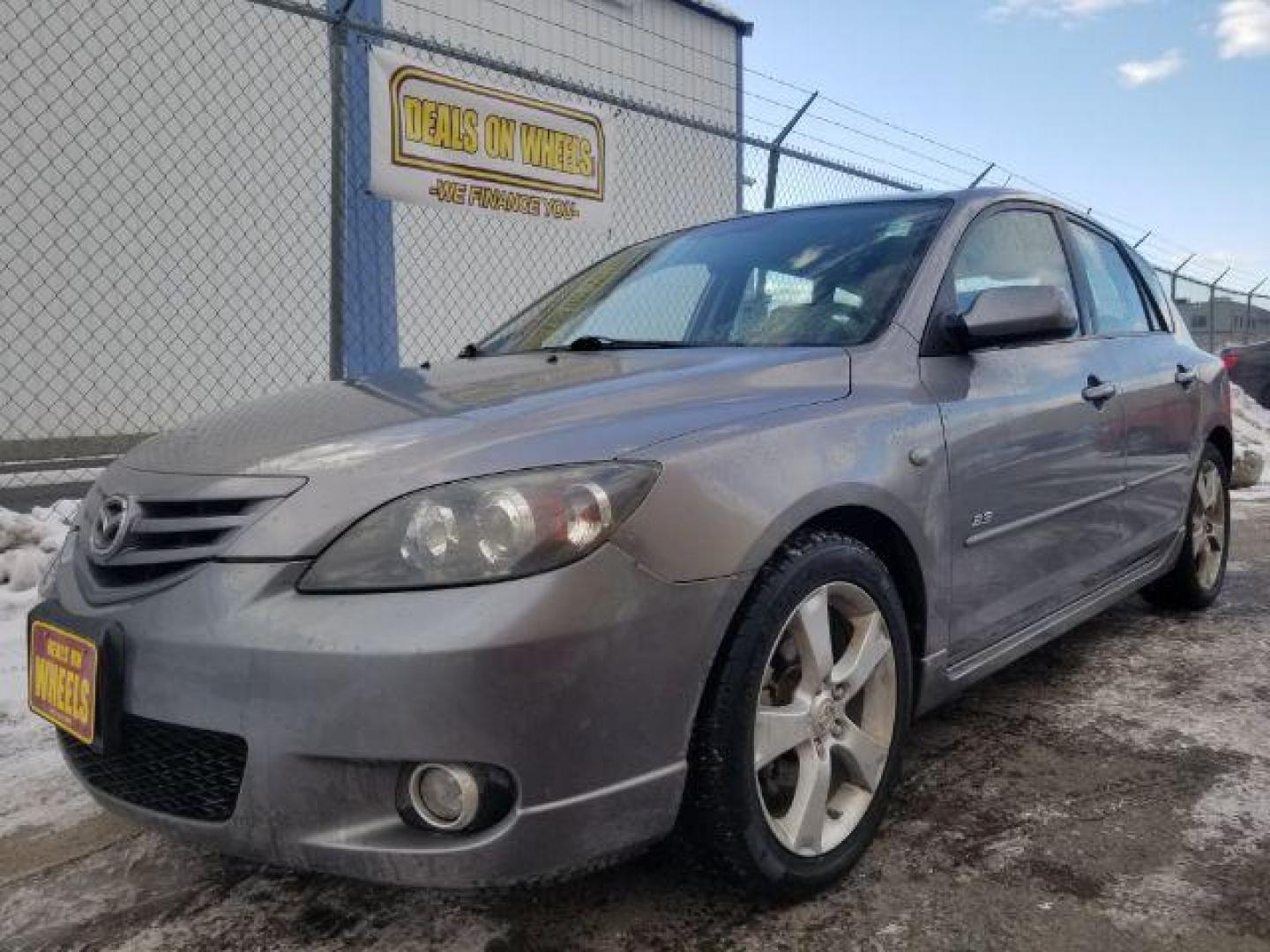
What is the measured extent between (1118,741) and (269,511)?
2.25 meters

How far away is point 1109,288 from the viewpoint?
354 cm

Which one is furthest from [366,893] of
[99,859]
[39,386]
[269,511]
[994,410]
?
[39,386]

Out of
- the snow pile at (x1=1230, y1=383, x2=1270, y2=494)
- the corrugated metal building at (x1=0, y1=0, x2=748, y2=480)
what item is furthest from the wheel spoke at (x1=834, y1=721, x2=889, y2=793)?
the snow pile at (x1=1230, y1=383, x2=1270, y2=494)

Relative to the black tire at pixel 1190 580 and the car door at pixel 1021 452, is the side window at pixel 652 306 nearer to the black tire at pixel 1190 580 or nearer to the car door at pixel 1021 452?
the car door at pixel 1021 452

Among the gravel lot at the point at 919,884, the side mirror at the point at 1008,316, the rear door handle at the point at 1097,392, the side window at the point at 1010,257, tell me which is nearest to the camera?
the gravel lot at the point at 919,884

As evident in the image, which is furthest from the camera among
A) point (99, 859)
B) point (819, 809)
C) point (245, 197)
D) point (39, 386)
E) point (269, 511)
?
point (245, 197)

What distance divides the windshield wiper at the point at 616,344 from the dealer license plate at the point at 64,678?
4.43ft

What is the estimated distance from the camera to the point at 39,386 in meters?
7.05

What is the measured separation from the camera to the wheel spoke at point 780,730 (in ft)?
5.95

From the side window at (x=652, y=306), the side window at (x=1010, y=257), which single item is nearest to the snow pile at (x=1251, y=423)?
the side window at (x=1010, y=257)

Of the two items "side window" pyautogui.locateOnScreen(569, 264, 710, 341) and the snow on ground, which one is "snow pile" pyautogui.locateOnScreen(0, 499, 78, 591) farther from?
"side window" pyautogui.locateOnScreen(569, 264, 710, 341)

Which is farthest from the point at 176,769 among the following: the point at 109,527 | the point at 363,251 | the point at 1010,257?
A: the point at 363,251

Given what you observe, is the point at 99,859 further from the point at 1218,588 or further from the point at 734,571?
the point at 1218,588

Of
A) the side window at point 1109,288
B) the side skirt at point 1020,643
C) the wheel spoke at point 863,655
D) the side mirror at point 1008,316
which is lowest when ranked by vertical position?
the side skirt at point 1020,643
